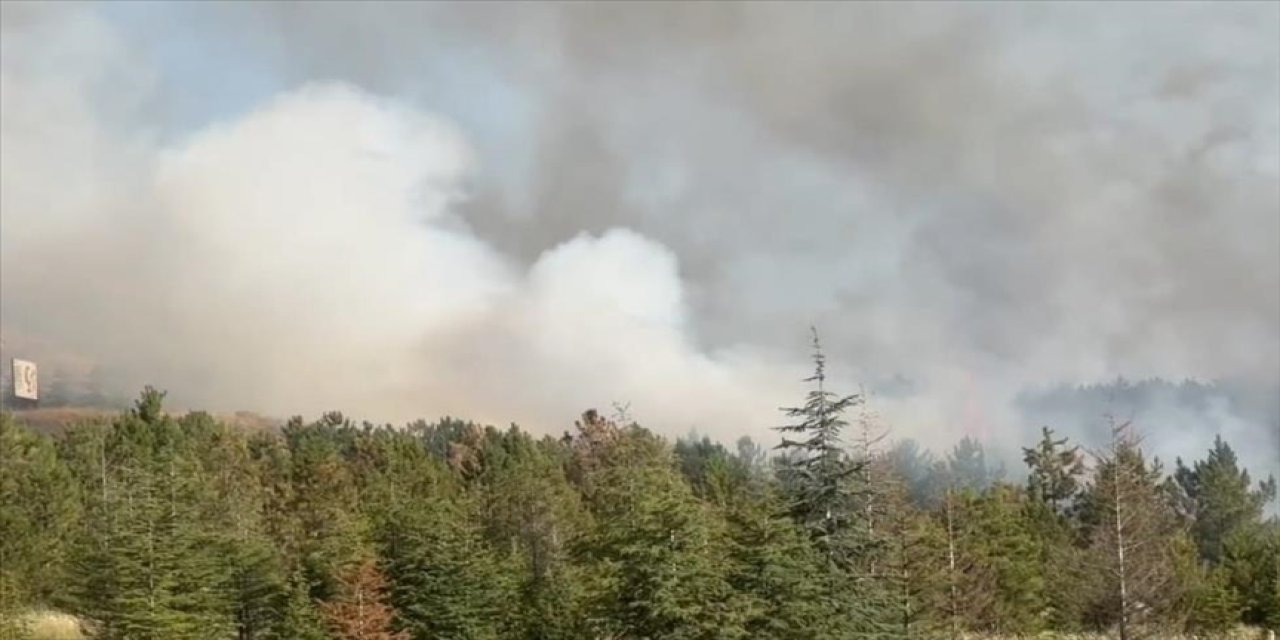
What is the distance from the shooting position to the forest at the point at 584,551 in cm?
3381

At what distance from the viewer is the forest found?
3381 cm

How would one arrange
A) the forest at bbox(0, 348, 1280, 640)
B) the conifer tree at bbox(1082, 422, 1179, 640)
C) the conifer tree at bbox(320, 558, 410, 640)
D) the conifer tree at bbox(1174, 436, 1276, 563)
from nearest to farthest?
the forest at bbox(0, 348, 1280, 640) < the conifer tree at bbox(1082, 422, 1179, 640) < the conifer tree at bbox(320, 558, 410, 640) < the conifer tree at bbox(1174, 436, 1276, 563)

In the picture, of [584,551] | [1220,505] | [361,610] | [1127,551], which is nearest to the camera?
[584,551]

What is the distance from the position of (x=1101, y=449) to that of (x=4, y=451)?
51482mm

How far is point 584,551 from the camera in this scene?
3578 centimetres

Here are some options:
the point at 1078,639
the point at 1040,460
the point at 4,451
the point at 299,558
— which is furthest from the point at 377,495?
the point at 1040,460

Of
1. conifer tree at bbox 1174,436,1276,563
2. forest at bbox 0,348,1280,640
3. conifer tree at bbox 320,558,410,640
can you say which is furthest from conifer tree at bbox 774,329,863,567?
conifer tree at bbox 1174,436,1276,563

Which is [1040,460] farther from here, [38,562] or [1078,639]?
[38,562]

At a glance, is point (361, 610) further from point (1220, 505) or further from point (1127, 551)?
point (1220, 505)

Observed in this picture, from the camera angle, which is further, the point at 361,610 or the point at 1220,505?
the point at 1220,505

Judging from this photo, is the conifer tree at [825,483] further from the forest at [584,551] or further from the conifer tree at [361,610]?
the conifer tree at [361,610]

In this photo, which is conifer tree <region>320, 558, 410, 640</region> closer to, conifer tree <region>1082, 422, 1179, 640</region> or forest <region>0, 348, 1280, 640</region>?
forest <region>0, 348, 1280, 640</region>

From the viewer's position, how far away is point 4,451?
206ft

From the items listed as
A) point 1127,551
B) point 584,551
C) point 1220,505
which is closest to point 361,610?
point 584,551
